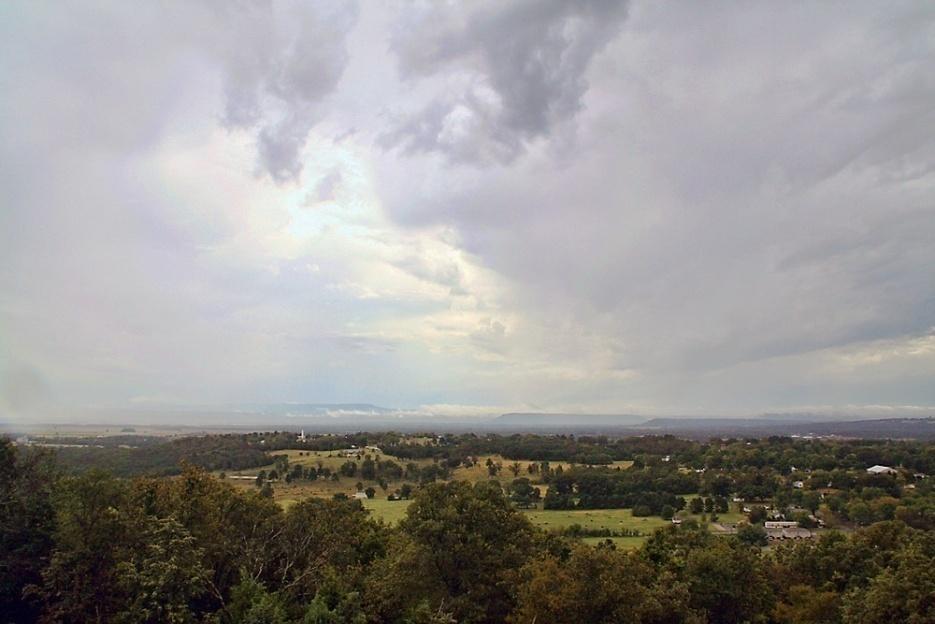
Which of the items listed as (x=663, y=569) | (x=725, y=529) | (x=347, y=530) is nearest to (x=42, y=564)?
(x=347, y=530)

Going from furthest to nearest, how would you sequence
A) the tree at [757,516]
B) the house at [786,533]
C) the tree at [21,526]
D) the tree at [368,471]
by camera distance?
1. the tree at [368,471]
2. the tree at [757,516]
3. the house at [786,533]
4. the tree at [21,526]

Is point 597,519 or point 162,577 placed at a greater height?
point 162,577

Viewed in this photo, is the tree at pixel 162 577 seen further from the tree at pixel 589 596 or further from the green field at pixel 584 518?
the green field at pixel 584 518

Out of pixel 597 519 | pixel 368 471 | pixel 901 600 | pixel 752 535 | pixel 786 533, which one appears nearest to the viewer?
pixel 901 600

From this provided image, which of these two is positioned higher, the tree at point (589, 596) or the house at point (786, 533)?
the tree at point (589, 596)

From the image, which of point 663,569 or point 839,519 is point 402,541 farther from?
point 839,519

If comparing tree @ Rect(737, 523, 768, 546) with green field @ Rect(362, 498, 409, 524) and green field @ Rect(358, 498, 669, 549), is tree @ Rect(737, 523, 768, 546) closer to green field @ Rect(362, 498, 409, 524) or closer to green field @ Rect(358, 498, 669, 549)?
green field @ Rect(358, 498, 669, 549)

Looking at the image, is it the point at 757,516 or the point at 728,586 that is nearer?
the point at 728,586

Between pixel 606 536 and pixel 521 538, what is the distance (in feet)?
142

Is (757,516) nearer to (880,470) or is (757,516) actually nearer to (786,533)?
(786,533)

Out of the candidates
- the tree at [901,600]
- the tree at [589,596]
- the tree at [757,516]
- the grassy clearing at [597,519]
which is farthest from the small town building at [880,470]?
the tree at [589,596]

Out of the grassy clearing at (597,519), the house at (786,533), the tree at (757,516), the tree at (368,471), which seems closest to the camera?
the house at (786,533)

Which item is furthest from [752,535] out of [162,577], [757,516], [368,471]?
[368,471]

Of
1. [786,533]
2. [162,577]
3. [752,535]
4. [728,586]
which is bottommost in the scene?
[786,533]
